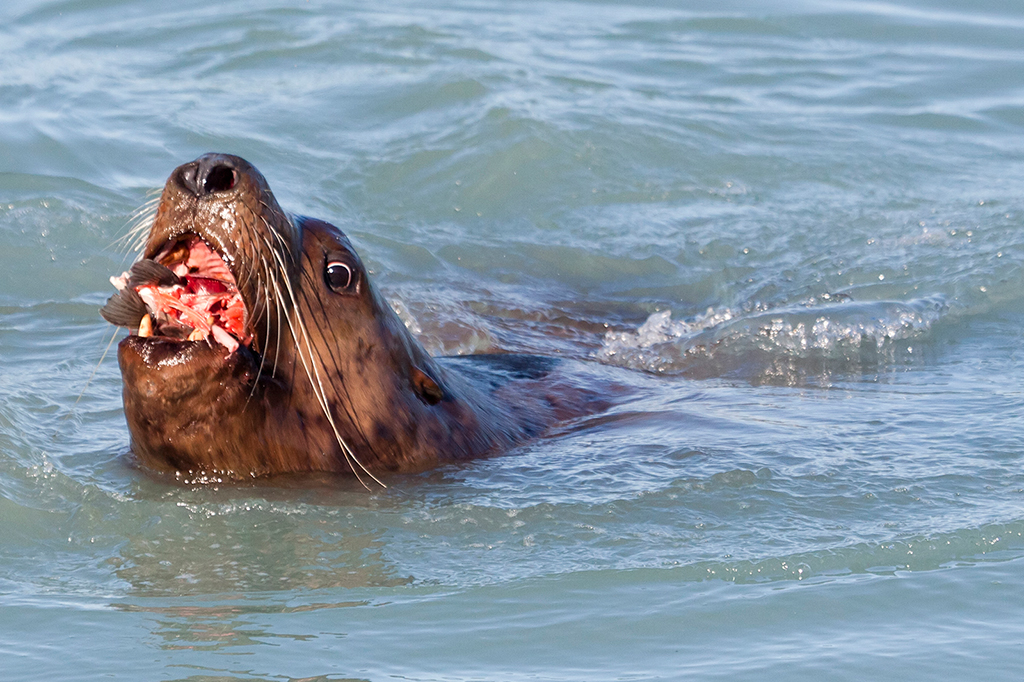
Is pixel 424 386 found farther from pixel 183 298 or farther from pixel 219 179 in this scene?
pixel 219 179

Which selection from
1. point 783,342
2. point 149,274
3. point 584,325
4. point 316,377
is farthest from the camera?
point 584,325

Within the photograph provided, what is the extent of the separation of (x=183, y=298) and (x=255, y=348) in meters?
0.28

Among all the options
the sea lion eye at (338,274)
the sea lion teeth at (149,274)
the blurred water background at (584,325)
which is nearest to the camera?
the blurred water background at (584,325)

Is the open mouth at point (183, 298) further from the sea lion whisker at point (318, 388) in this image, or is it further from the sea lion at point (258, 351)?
the sea lion whisker at point (318, 388)

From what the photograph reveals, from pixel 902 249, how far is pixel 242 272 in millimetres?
5456

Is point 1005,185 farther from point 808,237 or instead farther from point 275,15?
point 275,15

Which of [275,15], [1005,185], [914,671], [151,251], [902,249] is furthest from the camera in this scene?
[275,15]

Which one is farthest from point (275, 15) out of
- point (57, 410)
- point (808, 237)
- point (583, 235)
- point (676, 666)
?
point (676, 666)

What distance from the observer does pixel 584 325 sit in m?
7.36

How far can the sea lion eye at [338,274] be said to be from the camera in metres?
4.47

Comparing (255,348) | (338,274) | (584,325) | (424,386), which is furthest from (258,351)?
(584,325)

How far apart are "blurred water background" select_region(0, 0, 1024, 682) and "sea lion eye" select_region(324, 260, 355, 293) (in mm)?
658

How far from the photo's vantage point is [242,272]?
4.12 meters

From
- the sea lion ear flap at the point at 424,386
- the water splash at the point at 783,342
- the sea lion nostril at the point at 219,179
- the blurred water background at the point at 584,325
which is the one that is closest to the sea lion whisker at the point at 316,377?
the blurred water background at the point at 584,325
